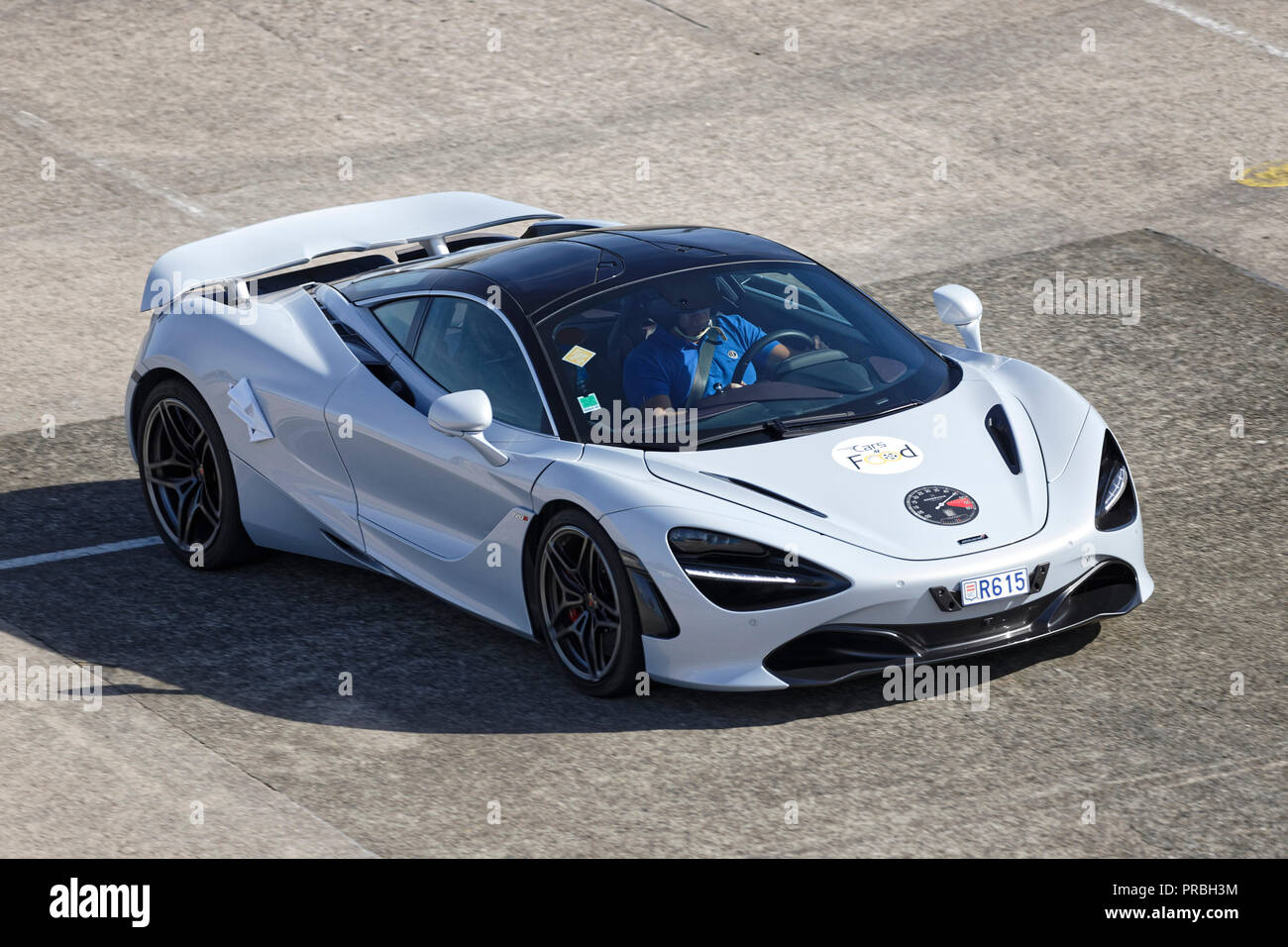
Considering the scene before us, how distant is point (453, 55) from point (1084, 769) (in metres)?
10.7

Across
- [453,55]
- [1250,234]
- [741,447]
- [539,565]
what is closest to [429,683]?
[539,565]

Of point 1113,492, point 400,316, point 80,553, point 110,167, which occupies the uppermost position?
point 400,316

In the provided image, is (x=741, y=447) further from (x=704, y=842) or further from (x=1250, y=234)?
(x=1250, y=234)

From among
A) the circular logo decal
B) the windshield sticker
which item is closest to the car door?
the windshield sticker

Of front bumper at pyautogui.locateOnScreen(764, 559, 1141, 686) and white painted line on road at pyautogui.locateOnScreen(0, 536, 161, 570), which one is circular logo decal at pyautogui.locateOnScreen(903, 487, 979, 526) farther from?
white painted line on road at pyautogui.locateOnScreen(0, 536, 161, 570)

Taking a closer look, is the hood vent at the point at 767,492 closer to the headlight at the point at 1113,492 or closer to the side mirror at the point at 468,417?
the side mirror at the point at 468,417

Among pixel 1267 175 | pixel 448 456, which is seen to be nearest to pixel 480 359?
pixel 448 456

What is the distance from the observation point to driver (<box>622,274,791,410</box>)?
7094 mm

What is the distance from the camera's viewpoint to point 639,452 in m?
6.83

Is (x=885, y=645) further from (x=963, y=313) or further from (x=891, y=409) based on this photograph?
(x=963, y=313)

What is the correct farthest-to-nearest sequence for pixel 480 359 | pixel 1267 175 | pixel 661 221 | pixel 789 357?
pixel 1267 175 → pixel 661 221 → pixel 480 359 → pixel 789 357

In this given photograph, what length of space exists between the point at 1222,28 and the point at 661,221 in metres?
6.25

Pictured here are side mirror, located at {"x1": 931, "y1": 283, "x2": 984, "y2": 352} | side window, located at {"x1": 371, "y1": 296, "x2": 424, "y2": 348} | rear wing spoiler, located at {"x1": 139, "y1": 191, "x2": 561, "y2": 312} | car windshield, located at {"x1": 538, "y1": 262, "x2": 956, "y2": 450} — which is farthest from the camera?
rear wing spoiler, located at {"x1": 139, "y1": 191, "x2": 561, "y2": 312}

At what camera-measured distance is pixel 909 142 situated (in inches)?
538
